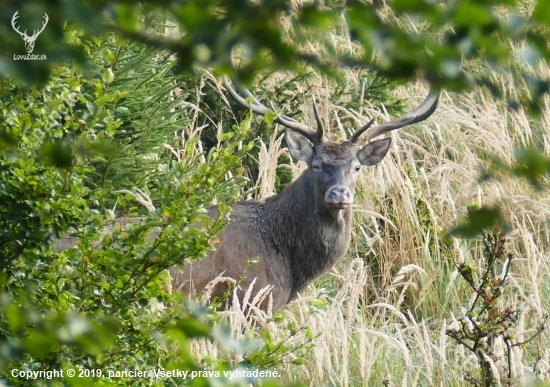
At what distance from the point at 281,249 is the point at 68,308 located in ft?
14.3

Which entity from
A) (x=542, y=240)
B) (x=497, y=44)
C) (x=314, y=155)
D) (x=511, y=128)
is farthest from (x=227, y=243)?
(x=497, y=44)

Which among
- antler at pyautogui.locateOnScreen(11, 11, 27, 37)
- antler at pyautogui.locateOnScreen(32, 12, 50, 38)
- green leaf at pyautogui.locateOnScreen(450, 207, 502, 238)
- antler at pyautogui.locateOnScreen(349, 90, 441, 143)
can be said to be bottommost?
green leaf at pyautogui.locateOnScreen(450, 207, 502, 238)

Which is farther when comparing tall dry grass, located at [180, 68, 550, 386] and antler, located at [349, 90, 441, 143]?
antler, located at [349, 90, 441, 143]

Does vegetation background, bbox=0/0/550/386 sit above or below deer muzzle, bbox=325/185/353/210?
below

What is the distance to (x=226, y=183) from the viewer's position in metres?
7.73

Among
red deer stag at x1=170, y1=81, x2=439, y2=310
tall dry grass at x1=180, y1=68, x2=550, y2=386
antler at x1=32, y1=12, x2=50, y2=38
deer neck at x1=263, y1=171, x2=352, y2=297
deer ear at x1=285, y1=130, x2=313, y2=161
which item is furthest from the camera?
deer ear at x1=285, y1=130, x2=313, y2=161

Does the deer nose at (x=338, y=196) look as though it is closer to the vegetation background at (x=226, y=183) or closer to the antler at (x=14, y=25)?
the vegetation background at (x=226, y=183)

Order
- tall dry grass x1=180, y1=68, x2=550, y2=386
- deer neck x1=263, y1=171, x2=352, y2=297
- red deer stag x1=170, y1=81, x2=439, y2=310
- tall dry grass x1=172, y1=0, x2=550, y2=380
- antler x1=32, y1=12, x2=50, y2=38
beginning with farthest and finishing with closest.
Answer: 1. deer neck x1=263, y1=171, x2=352, y2=297
2. red deer stag x1=170, y1=81, x2=439, y2=310
3. tall dry grass x1=180, y1=68, x2=550, y2=386
4. tall dry grass x1=172, y1=0, x2=550, y2=380
5. antler x1=32, y1=12, x2=50, y2=38

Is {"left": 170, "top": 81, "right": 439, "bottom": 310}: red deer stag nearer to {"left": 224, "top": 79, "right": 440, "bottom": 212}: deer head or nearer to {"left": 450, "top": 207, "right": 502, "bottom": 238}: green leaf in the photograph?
{"left": 224, "top": 79, "right": 440, "bottom": 212}: deer head

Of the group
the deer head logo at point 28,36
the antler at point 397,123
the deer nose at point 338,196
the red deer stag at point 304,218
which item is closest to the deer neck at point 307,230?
the red deer stag at point 304,218

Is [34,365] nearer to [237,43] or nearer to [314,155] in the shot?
[237,43]

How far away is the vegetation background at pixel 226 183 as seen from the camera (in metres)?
1.18

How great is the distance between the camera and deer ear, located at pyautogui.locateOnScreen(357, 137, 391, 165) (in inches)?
316

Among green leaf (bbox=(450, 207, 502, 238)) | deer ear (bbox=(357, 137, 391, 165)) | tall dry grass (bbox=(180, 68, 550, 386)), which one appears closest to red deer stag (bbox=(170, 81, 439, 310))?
deer ear (bbox=(357, 137, 391, 165))
